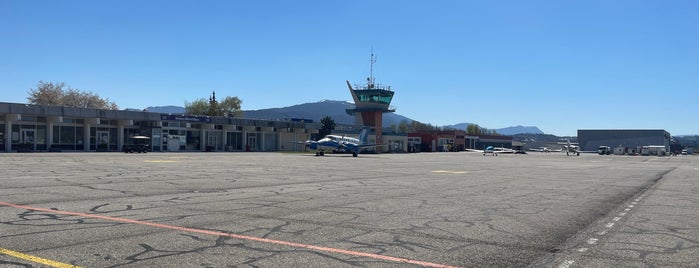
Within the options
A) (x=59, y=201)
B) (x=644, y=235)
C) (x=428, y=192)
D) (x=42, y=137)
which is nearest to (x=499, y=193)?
(x=428, y=192)

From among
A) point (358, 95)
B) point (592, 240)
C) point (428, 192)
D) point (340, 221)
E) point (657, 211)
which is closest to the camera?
point (592, 240)

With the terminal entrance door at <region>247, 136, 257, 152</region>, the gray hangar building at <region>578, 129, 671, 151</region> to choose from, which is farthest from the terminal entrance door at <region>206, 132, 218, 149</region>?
the gray hangar building at <region>578, 129, 671, 151</region>

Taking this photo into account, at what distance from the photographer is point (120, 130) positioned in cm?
6078

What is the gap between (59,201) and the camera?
11.9 m

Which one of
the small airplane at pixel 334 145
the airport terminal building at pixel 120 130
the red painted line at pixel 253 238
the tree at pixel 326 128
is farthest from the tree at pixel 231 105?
the red painted line at pixel 253 238

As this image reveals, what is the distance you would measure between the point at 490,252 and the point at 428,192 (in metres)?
9.04

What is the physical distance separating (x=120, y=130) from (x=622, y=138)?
504ft

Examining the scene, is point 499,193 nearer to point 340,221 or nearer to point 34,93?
point 340,221

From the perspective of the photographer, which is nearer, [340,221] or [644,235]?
[644,235]

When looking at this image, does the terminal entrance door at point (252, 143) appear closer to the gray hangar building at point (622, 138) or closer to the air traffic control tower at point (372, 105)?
the air traffic control tower at point (372, 105)

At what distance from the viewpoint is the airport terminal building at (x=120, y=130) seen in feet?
169

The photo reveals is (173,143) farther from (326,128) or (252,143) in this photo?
(326,128)

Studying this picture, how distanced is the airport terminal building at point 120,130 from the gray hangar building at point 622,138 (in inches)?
4875

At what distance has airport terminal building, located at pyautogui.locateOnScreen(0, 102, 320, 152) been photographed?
51.7 m
